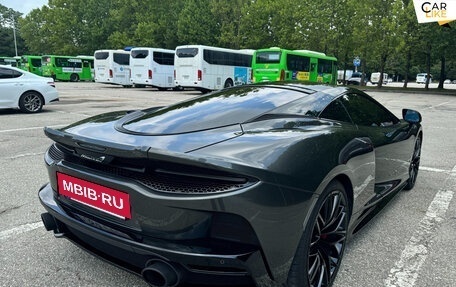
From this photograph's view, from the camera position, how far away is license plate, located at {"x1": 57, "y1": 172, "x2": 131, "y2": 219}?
6.29 feet

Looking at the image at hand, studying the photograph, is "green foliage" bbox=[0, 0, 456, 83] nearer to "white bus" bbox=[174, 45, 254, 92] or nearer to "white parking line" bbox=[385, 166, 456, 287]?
"white bus" bbox=[174, 45, 254, 92]

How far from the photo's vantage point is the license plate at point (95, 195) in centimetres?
192

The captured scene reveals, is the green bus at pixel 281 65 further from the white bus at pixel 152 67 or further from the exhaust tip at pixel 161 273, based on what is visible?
the exhaust tip at pixel 161 273

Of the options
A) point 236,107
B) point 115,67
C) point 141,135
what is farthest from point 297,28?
point 141,135

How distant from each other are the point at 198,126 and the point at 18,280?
1.47 metres

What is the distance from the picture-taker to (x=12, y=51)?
79.1 metres

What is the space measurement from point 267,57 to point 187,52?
4.79m

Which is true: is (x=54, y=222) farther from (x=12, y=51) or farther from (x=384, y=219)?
(x=12, y=51)

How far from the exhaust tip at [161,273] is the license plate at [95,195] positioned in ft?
0.89

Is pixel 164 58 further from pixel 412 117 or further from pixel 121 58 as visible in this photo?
pixel 412 117

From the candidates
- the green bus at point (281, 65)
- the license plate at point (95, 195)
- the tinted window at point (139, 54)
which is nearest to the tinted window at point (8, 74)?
the license plate at point (95, 195)

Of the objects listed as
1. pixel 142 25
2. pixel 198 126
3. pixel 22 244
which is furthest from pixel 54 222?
pixel 142 25

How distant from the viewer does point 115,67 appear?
3006cm

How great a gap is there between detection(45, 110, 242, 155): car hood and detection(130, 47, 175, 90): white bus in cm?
2418
